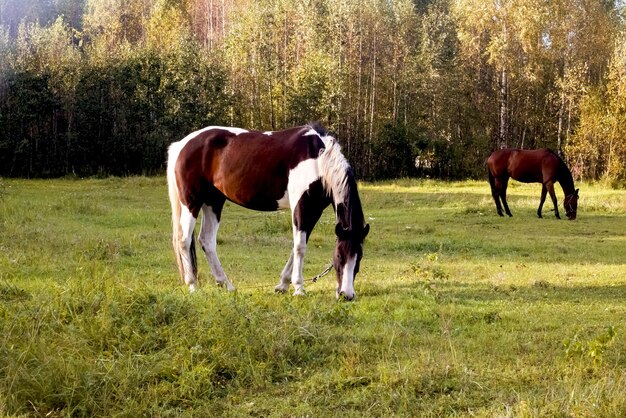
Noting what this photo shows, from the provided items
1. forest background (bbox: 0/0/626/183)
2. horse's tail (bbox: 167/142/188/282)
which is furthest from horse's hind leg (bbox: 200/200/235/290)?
forest background (bbox: 0/0/626/183)

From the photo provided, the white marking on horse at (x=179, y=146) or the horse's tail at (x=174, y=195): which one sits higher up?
the white marking on horse at (x=179, y=146)

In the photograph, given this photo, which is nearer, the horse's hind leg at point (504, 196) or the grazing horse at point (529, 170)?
the horse's hind leg at point (504, 196)

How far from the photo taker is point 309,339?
5395 millimetres

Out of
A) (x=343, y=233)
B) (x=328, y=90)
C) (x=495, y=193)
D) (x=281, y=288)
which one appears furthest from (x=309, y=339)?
(x=328, y=90)

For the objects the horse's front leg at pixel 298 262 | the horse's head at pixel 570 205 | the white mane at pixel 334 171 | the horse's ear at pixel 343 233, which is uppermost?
the white mane at pixel 334 171

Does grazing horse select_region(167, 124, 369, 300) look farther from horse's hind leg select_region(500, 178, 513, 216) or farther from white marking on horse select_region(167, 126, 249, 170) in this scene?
horse's hind leg select_region(500, 178, 513, 216)

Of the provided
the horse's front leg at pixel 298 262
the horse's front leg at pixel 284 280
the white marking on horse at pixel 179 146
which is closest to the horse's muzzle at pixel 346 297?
the horse's front leg at pixel 298 262

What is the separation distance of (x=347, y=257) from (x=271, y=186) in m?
1.47

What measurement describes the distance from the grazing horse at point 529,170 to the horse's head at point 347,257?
37.0 ft

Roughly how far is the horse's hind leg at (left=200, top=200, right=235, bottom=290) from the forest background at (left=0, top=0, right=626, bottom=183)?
82.5 feet

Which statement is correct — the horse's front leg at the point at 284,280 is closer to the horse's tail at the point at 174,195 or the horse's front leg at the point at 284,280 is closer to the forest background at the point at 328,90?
the horse's tail at the point at 174,195

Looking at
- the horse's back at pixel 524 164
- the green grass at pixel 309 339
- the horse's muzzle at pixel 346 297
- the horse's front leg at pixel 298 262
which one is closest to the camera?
the green grass at pixel 309 339

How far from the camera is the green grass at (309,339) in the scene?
4.24 meters

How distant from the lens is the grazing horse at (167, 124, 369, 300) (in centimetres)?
733
